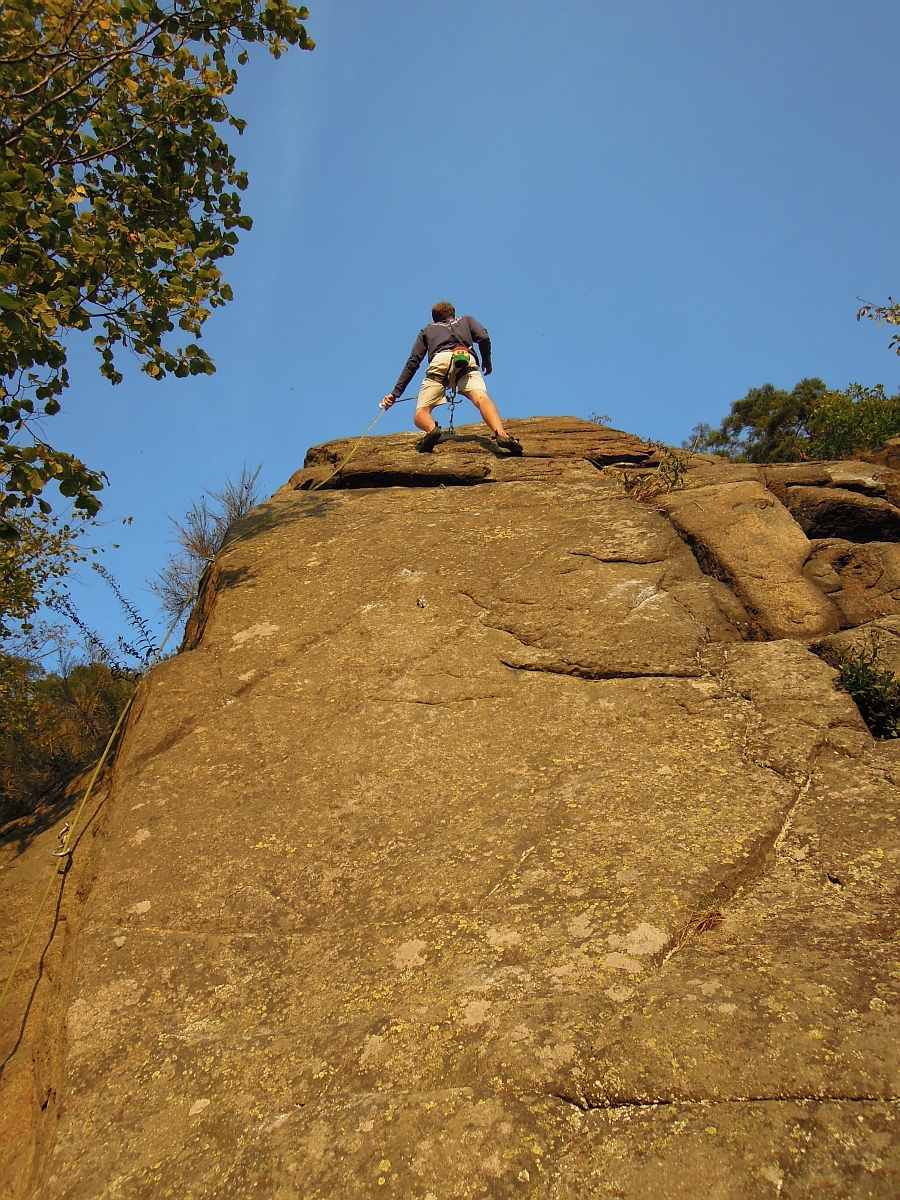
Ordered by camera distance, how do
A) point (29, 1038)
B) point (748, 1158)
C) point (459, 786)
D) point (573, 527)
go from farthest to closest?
point (573, 527) → point (459, 786) → point (29, 1038) → point (748, 1158)

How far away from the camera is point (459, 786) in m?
3.79

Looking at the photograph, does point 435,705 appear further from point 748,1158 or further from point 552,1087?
point 748,1158

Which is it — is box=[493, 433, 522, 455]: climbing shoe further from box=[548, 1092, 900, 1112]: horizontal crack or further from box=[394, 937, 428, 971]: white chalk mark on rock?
box=[548, 1092, 900, 1112]: horizontal crack

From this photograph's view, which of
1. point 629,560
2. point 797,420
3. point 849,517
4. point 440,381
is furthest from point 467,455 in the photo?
point 797,420

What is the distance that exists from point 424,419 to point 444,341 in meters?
0.83

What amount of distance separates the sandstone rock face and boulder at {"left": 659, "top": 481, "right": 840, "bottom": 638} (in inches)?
1.4

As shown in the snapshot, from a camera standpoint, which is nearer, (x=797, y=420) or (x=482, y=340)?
(x=482, y=340)

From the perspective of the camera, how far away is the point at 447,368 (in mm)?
8047

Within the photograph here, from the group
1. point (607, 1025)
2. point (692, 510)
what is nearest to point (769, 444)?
point (692, 510)

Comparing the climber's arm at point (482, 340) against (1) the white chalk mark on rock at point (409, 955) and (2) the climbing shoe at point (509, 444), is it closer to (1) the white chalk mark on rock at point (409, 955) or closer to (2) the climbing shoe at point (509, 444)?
(2) the climbing shoe at point (509, 444)

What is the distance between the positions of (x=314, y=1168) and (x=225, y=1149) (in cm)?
34

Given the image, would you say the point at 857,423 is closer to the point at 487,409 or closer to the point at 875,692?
the point at 487,409

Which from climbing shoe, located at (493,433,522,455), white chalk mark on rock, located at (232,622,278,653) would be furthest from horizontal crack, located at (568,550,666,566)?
climbing shoe, located at (493,433,522,455)

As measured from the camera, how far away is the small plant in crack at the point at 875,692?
4031mm
